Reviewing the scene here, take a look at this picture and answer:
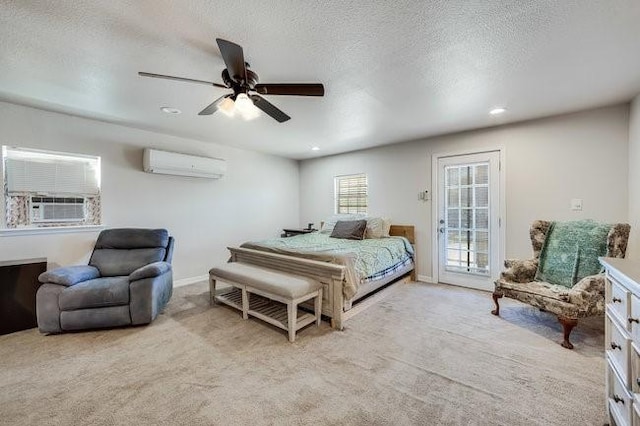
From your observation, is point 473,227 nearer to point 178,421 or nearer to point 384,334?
point 384,334

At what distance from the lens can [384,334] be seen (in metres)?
2.55

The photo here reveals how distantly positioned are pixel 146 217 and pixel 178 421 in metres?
3.09

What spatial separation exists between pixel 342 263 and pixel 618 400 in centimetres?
197

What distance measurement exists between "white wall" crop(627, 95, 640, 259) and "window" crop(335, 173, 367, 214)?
11.0 ft

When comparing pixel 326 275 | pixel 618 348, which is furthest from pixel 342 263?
A: pixel 618 348

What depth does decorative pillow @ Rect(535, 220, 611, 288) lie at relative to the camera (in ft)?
8.68

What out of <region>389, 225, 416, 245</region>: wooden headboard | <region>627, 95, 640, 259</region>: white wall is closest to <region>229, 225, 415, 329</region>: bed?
<region>389, 225, 416, 245</region>: wooden headboard

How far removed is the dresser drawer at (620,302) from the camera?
120cm

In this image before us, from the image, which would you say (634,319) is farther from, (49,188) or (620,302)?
(49,188)

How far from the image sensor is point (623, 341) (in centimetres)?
124

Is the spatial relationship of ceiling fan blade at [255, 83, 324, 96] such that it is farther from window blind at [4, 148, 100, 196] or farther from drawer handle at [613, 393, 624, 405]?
window blind at [4, 148, 100, 196]

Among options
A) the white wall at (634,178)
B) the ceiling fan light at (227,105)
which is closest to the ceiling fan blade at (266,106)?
the ceiling fan light at (227,105)

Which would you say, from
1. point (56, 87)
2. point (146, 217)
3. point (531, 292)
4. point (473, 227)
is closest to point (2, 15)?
point (56, 87)

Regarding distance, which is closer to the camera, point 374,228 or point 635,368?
point 635,368
